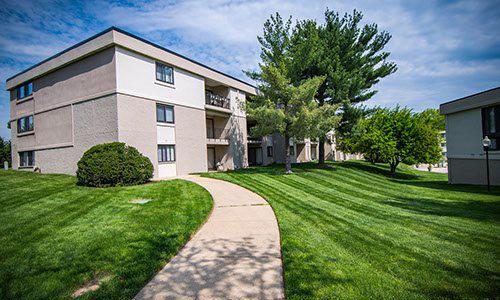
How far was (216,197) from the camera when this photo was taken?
9.97 m

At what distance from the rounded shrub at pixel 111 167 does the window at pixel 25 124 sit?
514 inches

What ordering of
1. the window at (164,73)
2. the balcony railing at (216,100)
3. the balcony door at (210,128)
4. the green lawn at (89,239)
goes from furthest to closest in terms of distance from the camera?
the balcony door at (210,128), the balcony railing at (216,100), the window at (164,73), the green lawn at (89,239)

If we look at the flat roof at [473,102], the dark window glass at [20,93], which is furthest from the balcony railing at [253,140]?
the dark window glass at [20,93]

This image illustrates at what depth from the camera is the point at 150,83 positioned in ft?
55.1

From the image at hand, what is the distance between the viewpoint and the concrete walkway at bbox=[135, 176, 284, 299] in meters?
3.32

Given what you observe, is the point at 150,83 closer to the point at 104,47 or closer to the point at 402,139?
the point at 104,47

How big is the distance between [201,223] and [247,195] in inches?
159

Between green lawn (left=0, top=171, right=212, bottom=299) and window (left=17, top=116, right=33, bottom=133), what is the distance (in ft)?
48.6

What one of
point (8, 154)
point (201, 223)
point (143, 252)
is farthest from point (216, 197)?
point (8, 154)

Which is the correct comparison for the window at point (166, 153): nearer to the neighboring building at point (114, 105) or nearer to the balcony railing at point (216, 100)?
the neighboring building at point (114, 105)

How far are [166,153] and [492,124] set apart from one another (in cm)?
2290

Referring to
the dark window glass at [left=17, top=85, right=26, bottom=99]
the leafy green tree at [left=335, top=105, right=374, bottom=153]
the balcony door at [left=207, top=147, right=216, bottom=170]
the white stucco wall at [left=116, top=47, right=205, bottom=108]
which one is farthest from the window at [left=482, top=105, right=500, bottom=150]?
the dark window glass at [left=17, top=85, right=26, bottom=99]

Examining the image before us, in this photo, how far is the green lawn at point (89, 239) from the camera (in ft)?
11.8

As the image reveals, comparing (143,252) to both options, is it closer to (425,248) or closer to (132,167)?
(425,248)
